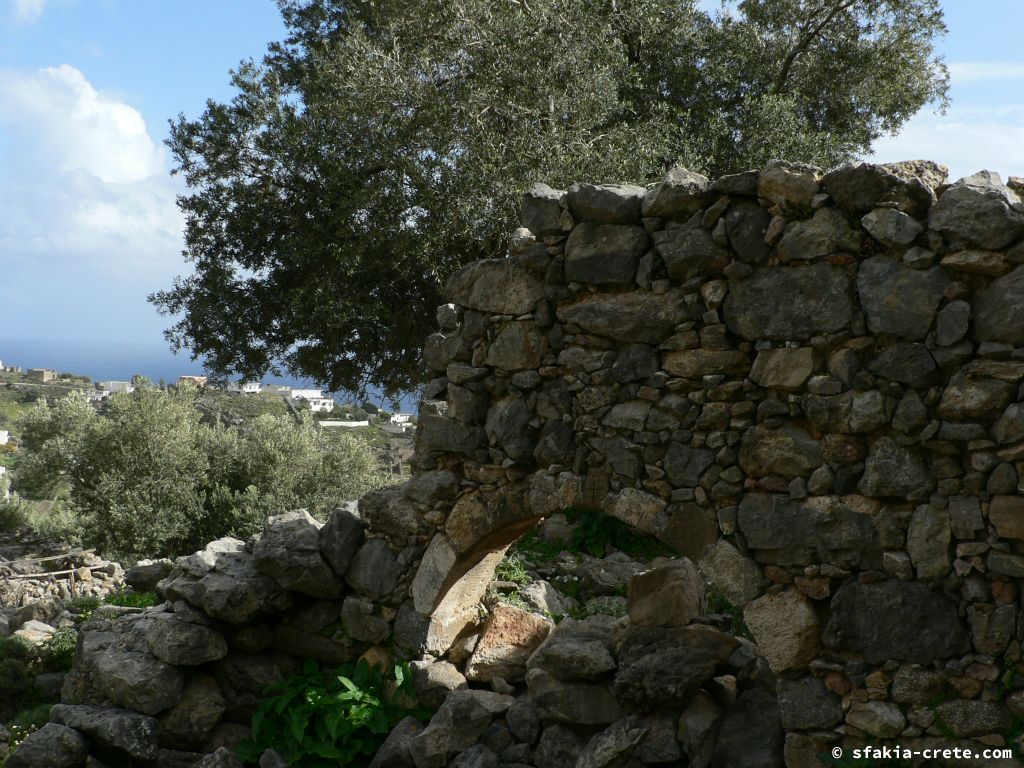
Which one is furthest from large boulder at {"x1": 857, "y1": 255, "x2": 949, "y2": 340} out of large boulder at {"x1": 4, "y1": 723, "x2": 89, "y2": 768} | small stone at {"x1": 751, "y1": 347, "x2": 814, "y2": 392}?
large boulder at {"x1": 4, "y1": 723, "x2": 89, "y2": 768}

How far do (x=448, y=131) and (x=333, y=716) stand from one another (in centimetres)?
752

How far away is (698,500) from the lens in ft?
20.9

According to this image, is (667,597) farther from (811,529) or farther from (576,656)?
(811,529)

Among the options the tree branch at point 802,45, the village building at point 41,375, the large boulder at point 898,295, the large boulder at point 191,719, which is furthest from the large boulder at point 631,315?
the village building at point 41,375

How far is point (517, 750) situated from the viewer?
279 inches

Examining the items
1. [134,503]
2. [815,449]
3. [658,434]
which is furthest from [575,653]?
[134,503]

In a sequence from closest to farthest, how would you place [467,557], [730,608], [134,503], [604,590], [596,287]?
[596,287] → [467,557] → [730,608] → [604,590] → [134,503]

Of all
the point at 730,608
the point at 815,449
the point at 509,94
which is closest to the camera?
the point at 815,449

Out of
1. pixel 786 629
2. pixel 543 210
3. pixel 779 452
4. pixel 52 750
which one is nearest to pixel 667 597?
pixel 786 629

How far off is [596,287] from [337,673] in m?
4.23

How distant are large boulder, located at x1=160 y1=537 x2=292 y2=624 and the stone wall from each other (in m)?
0.02

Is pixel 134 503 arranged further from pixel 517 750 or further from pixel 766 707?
pixel 766 707

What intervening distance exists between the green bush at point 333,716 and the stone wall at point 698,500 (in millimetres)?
299

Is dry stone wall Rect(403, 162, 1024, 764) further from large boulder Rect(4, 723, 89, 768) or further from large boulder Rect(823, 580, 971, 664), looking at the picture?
large boulder Rect(4, 723, 89, 768)
